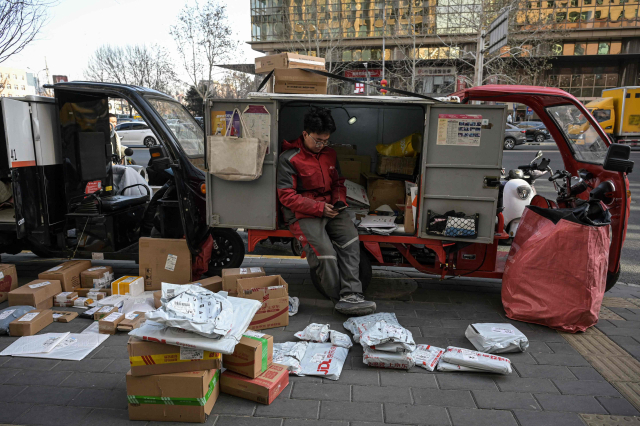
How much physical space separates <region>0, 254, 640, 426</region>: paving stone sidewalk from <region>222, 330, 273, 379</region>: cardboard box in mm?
185

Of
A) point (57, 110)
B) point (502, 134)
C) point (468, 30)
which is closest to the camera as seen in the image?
point (502, 134)

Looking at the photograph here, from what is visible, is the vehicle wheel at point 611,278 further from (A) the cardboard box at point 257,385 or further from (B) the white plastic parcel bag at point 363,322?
(A) the cardboard box at point 257,385

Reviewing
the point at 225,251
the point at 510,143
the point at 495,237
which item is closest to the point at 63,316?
the point at 225,251

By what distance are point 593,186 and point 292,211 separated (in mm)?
2886

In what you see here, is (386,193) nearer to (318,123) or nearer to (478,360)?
(318,123)

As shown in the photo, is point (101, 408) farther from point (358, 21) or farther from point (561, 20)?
point (561, 20)

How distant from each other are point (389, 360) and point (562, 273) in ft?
5.55

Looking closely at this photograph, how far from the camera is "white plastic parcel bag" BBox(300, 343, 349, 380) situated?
2.93 metres

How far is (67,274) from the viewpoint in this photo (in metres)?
4.30

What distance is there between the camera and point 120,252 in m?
4.73

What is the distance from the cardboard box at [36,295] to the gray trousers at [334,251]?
7.66ft

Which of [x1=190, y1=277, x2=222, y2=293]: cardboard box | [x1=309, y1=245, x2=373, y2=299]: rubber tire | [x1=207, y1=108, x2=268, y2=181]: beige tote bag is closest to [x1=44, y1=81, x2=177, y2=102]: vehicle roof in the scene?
[x1=207, y1=108, x2=268, y2=181]: beige tote bag

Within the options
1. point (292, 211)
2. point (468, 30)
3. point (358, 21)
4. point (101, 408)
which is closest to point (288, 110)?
point (292, 211)

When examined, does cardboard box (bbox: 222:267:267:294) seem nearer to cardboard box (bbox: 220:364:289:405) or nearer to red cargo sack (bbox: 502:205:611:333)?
cardboard box (bbox: 220:364:289:405)
